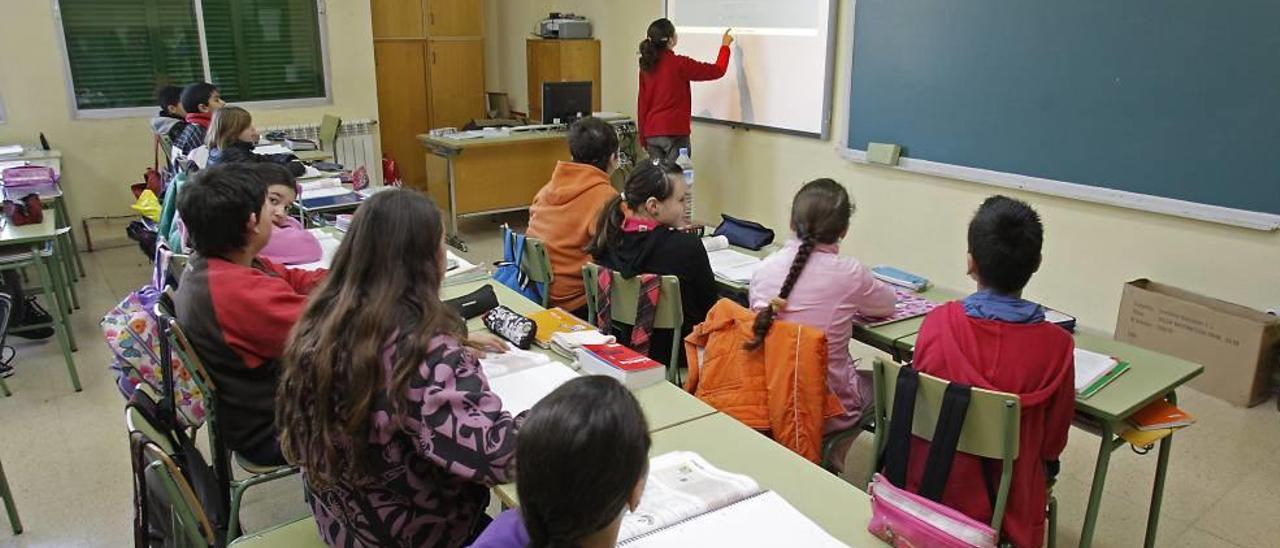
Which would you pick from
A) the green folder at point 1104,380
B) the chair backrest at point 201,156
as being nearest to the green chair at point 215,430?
the green folder at point 1104,380

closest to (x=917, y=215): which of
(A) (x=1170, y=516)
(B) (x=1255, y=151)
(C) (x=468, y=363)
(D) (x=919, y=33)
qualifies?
(D) (x=919, y=33)

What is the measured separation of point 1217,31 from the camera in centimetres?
354

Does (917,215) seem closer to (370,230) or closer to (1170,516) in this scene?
(1170,516)

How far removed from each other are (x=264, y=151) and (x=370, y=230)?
172 inches

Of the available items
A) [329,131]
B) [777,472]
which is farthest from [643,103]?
[777,472]

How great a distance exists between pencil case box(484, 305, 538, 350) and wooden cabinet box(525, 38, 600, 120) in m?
5.14

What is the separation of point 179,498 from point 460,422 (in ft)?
1.52

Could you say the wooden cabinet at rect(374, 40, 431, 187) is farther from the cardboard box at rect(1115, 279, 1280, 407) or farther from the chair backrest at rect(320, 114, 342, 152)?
the cardboard box at rect(1115, 279, 1280, 407)

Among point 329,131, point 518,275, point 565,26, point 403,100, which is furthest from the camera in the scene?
point 403,100

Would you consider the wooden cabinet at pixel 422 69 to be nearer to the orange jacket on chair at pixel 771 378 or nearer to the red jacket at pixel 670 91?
Result: the red jacket at pixel 670 91

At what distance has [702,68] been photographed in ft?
18.9

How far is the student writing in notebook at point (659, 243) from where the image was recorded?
268cm

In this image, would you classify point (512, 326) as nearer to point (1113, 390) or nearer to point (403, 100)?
point (1113, 390)

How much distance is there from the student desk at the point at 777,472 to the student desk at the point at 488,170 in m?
4.55
